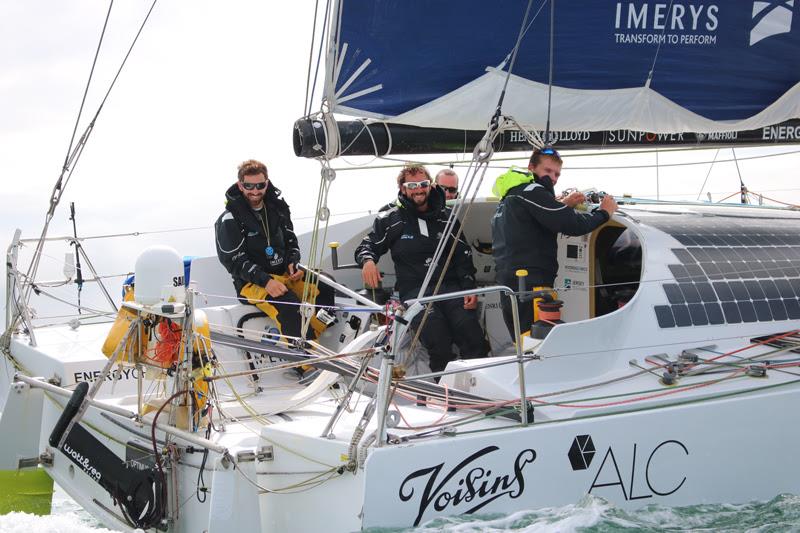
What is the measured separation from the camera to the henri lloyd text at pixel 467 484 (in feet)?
13.8

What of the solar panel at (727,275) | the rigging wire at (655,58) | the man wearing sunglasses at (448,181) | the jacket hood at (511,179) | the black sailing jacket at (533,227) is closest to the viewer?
the solar panel at (727,275)

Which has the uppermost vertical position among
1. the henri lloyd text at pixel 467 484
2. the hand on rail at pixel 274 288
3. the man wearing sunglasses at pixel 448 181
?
the man wearing sunglasses at pixel 448 181

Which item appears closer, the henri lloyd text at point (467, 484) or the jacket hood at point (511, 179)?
the henri lloyd text at point (467, 484)

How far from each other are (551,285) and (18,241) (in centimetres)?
336

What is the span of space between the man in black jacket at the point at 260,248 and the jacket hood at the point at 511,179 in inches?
54.8

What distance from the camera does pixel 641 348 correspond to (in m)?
5.13

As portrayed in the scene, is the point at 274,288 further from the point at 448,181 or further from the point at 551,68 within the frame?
the point at 551,68

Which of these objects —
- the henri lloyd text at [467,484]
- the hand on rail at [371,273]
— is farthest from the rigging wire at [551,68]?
the henri lloyd text at [467,484]

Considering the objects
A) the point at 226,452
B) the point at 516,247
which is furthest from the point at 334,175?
the point at 226,452

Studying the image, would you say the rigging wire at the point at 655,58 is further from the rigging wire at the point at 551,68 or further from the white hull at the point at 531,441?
the white hull at the point at 531,441

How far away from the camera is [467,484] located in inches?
169

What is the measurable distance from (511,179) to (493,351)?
1489 millimetres

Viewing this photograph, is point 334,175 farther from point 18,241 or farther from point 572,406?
point 18,241

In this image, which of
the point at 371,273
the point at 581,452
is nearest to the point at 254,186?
the point at 371,273
